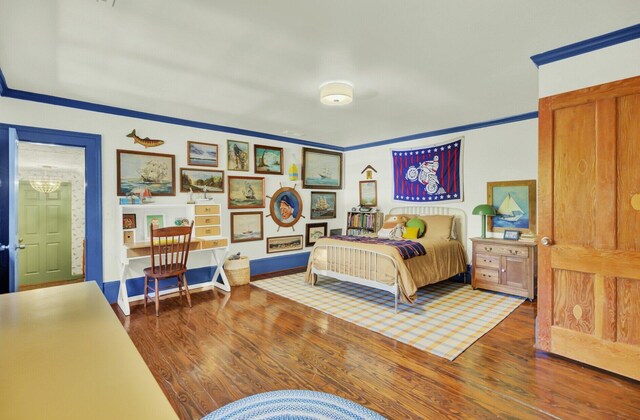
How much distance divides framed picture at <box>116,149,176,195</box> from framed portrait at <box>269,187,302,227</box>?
5.61 ft

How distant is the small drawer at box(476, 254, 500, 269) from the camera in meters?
4.21

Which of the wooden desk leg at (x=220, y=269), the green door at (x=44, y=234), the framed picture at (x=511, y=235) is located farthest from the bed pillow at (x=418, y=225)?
the green door at (x=44, y=234)

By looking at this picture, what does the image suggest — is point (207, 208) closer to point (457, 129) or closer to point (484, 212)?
point (484, 212)

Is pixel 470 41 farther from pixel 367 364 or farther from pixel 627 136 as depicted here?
pixel 367 364

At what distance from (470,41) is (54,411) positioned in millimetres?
2924

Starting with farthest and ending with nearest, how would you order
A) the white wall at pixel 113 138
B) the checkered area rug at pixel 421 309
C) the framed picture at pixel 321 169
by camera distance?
1. the framed picture at pixel 321 169
2. the white wall at pixel 113 138
3. the checkered area rug at pixel 421 309

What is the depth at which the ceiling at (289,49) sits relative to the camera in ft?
6.55

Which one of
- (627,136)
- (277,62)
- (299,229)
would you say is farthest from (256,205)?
(627,136)

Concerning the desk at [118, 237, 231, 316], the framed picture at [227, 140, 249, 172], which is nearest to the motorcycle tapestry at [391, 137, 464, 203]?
the framed picture at [227, 140, 249, 172]

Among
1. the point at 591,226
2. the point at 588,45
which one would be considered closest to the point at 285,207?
the point at 591,226

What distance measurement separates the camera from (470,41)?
2.36 m

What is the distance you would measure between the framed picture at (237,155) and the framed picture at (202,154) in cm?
22

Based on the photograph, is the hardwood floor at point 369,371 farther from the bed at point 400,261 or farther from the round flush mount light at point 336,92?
the round flush mount light at point 336,92

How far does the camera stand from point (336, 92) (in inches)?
120
